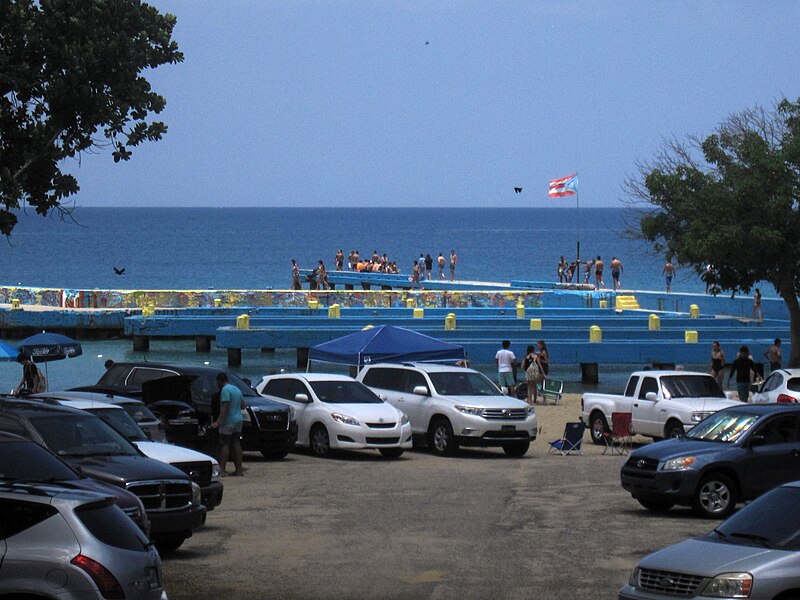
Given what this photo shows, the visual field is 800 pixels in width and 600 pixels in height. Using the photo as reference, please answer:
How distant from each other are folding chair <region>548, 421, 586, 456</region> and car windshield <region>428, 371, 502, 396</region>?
1.51m

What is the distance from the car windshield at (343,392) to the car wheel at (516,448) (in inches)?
99.3

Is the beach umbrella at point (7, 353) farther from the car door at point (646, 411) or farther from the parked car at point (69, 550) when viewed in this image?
the parked car at point (69, 550)

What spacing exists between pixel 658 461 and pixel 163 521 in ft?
21.3

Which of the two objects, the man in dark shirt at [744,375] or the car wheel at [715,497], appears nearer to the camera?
the car wheel at [715,497]

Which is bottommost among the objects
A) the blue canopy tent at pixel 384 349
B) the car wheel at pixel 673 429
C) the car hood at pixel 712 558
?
the car wheel at pixel 673 429

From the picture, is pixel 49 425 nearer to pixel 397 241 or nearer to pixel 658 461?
pixel 658 461

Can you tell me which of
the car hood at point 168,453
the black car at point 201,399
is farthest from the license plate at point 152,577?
the black car at point 201,399

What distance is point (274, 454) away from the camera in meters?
22.6

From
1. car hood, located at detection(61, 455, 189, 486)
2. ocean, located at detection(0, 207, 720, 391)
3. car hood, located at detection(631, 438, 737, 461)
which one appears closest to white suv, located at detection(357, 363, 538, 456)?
car hood, located at detection(631, 438, 737, 461)

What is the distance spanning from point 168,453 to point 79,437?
1.64 metres

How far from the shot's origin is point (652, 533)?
1494 cm

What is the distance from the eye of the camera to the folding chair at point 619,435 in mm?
23359

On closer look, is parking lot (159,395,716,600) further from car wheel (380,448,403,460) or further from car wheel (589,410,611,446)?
car wheel (589,410,611,446)

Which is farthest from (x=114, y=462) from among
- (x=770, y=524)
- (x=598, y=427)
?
(x=598, y=427)
